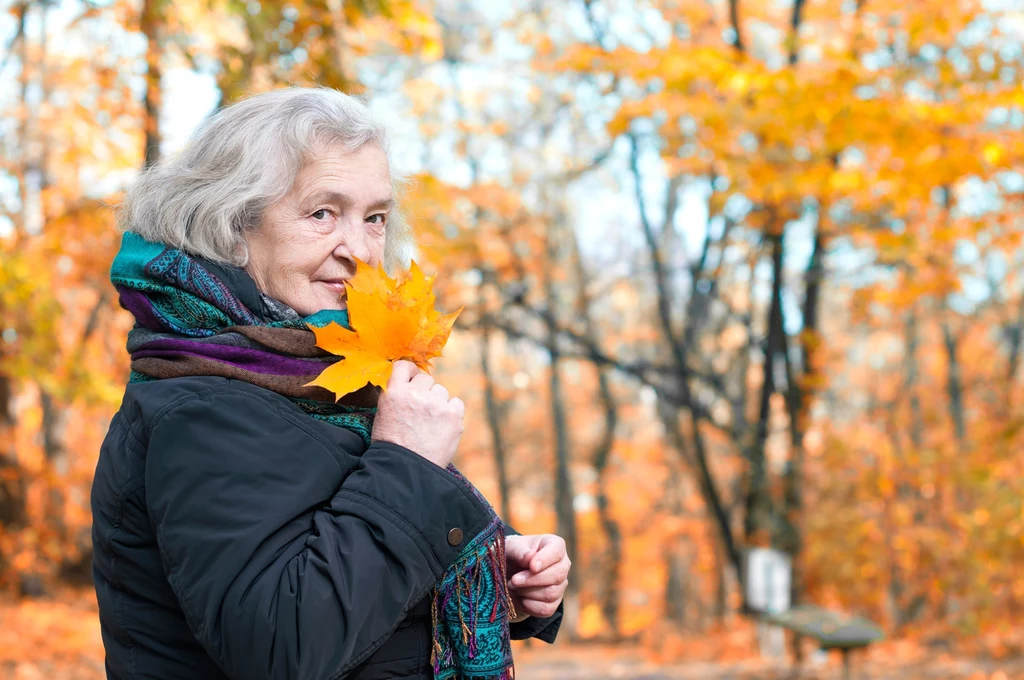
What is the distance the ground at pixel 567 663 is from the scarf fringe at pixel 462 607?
5.54 m

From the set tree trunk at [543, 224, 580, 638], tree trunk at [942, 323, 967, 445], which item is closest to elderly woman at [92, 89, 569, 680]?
tree trunk at [543, 224, 580, 638]

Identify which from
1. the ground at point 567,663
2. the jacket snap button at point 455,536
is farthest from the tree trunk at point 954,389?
the jacket snap button at point 455,536

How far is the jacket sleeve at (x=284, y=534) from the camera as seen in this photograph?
1.23 meters

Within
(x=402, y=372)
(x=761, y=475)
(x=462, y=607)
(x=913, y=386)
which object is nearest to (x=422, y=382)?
(x=402, y=372)

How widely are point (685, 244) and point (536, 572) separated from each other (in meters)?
11.7

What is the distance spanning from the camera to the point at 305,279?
163 centimetres

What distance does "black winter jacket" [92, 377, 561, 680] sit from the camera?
124 centimetres

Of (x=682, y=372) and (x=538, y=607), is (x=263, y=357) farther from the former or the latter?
(x=682, y=372)

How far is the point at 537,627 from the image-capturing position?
1.88m

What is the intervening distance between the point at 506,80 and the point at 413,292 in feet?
43.6

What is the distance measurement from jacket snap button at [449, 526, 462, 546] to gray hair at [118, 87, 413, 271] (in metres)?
0.60

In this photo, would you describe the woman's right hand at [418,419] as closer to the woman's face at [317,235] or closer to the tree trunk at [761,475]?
the woman's face at [317,235]

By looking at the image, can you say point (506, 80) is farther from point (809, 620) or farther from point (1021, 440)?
point (809, 620)

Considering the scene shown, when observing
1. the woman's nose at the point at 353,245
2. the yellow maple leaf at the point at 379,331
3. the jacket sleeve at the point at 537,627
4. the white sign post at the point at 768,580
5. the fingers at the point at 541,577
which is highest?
the woman's nose at the point at 353,245
